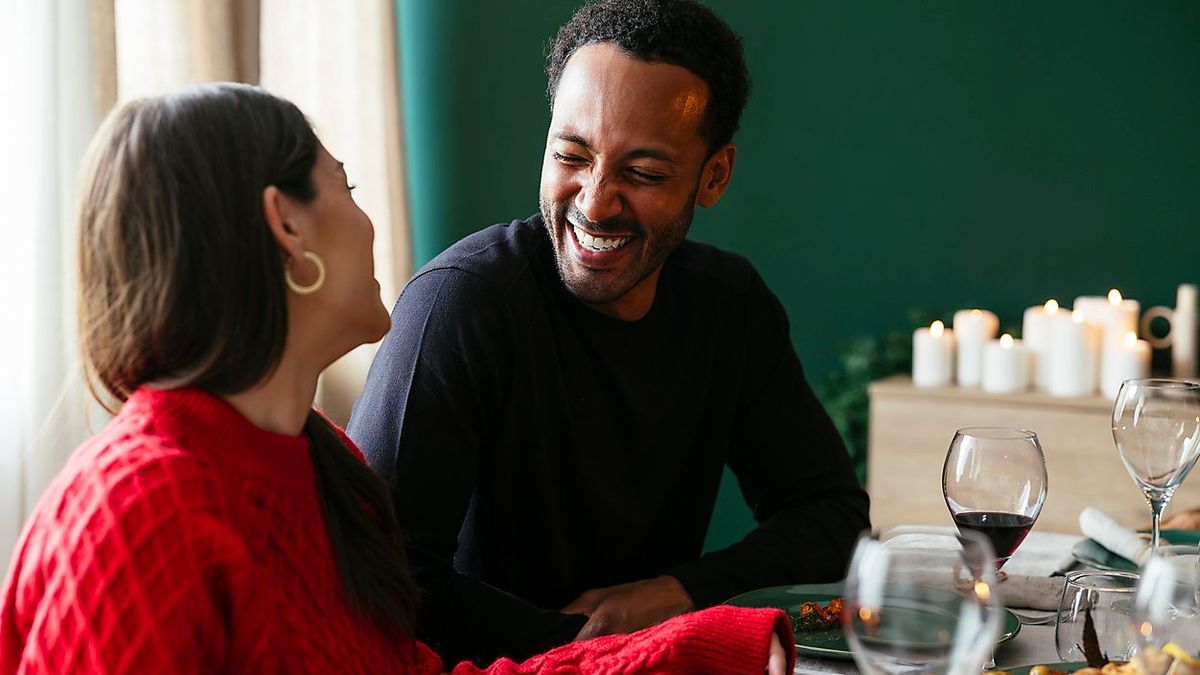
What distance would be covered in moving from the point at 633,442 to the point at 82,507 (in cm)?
96

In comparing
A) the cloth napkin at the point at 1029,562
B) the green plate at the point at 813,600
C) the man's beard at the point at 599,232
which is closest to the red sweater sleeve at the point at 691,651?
the green plate at the point at 813,600

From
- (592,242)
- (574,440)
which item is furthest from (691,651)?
(592,242)

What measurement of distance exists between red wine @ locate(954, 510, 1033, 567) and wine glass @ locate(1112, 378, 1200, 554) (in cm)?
18

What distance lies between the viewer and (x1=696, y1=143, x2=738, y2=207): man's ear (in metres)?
1.85

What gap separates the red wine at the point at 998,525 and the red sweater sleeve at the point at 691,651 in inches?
7.5

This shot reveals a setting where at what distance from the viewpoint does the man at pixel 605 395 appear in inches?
59.1

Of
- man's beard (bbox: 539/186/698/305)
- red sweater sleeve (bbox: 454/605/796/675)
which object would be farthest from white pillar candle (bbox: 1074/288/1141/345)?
red sweater sleeve (bbox: 454/605/796/675)

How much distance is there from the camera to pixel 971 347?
125 inches

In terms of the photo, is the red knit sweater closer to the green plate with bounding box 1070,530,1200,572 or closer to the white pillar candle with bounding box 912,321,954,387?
the green plate with bounding box 1070,530,1200,572

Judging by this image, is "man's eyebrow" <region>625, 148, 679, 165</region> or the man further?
"man's eyebrow" <region>625, 148, 679, 165</region>

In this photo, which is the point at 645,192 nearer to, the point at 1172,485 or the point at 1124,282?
the point at 1172,485

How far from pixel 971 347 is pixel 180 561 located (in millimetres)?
2578

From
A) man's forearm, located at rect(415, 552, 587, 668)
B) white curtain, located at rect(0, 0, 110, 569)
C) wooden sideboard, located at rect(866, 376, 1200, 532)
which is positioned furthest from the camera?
wooden sideboard, located at rect(866, 376, 1200, 532)

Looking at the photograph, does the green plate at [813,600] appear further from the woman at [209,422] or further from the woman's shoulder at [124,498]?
the woman's shoulder at [124,498]
